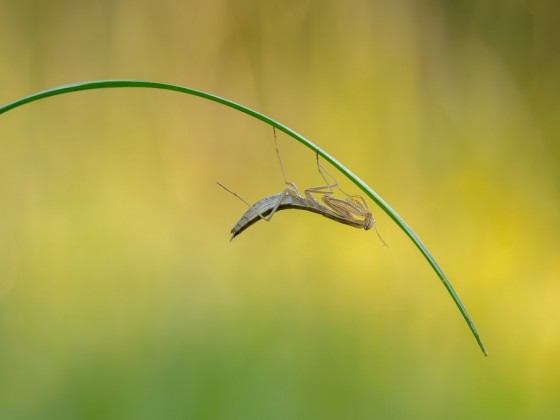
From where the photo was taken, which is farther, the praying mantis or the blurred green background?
the blurred green background

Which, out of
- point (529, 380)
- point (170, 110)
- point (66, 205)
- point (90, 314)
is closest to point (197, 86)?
point (170, 110)

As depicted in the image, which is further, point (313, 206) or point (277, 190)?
point (277, 190)

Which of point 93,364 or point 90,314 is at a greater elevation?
point 90,314

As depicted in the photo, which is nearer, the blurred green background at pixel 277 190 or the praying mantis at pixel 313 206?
the praying mantis at pixel 313 206

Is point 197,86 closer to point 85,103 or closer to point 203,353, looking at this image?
point 85,103
